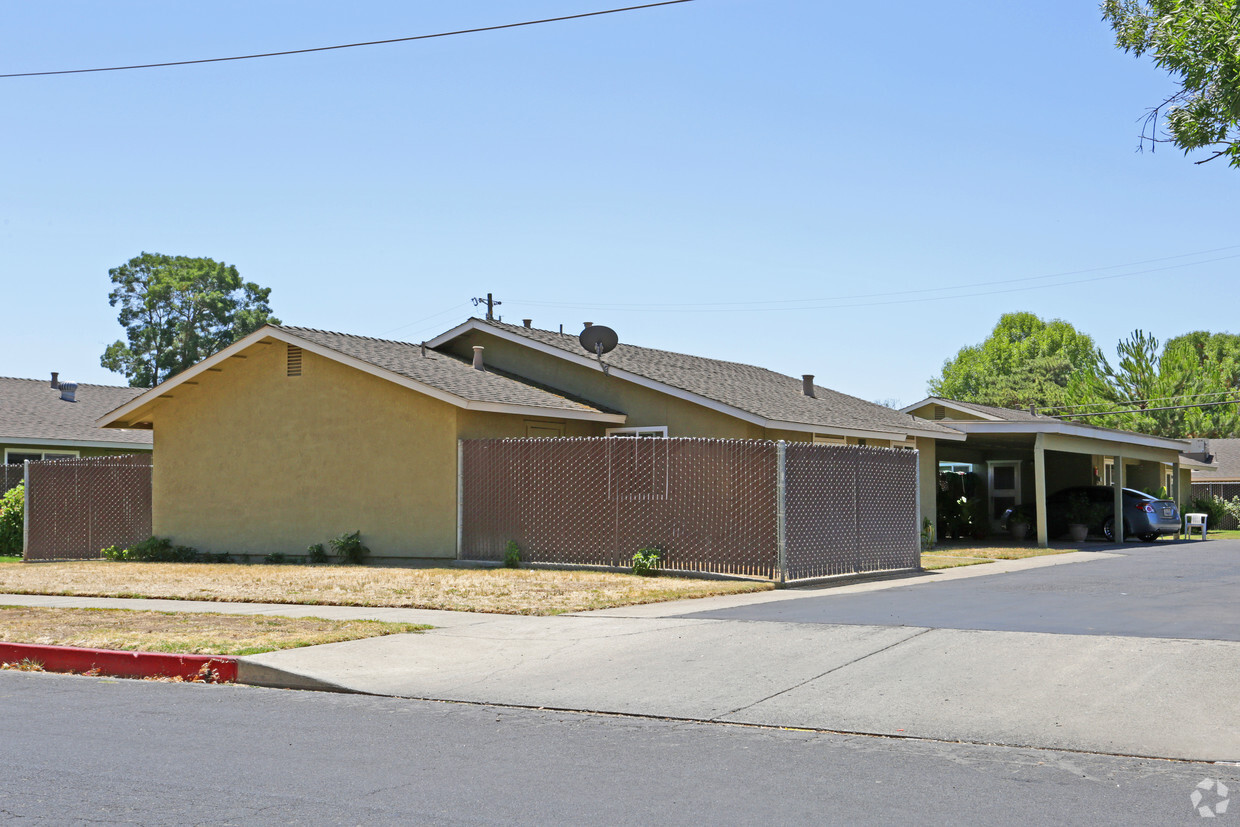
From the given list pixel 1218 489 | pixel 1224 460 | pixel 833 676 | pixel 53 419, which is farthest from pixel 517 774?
pixel 1224 460

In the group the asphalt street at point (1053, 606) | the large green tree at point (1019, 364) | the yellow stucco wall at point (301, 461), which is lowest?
the asphalt street at point (1053, 606)

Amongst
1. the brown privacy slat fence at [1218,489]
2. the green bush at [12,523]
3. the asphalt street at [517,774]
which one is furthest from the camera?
the brown privacy slat fence at [1218,489]

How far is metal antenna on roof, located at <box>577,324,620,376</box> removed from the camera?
23.3 m

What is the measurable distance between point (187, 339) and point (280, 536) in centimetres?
4911

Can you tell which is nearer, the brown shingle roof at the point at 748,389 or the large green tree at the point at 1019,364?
the brown shingle roof at the point at 748,389

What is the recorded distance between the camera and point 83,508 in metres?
23.7

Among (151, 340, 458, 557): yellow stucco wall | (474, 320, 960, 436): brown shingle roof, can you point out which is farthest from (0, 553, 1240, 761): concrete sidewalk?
(474, 320, 960, 436): brown shingle roof

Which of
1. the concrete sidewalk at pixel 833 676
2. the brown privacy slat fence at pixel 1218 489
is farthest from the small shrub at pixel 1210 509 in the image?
the concrete sidewalk at pixel 833 676

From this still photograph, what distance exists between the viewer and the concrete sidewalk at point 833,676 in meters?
7.75

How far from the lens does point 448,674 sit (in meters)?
9.75

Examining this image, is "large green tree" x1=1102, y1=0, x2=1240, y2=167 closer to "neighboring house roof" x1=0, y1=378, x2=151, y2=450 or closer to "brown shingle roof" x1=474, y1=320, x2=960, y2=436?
"brown shingle roof" x1=474, y1=320, x2=960, y2=436

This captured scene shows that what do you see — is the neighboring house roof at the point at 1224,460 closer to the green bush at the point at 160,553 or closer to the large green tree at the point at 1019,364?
the large green tree at the point at 1019,364

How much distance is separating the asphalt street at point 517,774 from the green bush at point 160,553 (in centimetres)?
1439

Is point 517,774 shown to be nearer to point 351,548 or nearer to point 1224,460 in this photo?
point 351,548
